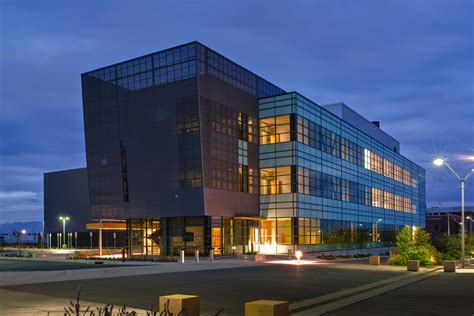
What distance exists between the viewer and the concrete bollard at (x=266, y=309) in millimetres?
10305

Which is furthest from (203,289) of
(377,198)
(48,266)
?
(377,198)

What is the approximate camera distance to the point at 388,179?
328ft

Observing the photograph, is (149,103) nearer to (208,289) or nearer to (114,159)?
(114,159)

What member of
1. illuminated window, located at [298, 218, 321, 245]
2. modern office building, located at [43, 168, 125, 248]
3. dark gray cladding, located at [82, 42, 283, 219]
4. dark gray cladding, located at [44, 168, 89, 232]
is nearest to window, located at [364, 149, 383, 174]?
illuminated window, located at [298, 218, 321, 245]

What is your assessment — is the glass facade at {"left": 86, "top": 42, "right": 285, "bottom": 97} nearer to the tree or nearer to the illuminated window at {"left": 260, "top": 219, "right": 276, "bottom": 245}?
the illuminated window at {"left": 260, "top": 219, "right": 276, "bottom": 245}

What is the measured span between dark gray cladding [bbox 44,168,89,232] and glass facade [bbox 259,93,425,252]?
46.8m

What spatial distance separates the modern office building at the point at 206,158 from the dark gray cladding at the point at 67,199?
111ft

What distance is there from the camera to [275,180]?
2530 inches

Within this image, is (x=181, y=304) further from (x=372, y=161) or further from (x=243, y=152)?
(x=372, y=161)

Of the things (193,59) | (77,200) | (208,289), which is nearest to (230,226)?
(193,59)

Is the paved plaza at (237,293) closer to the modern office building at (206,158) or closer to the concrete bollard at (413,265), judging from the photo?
the concrete bollard at (413,265)

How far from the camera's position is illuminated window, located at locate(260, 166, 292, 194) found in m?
63.2

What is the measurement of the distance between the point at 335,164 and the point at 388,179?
96.6 feet

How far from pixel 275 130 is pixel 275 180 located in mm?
6130
